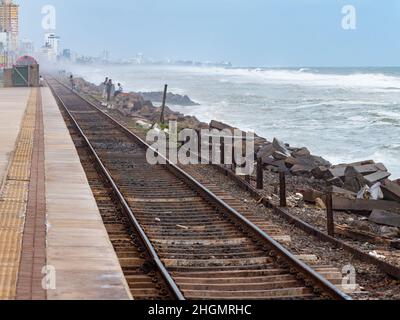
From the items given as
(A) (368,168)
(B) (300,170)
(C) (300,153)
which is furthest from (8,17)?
(A) (368,168)

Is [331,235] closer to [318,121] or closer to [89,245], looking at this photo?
[89,245]

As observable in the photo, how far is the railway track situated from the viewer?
26.2 feet

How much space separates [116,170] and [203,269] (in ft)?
28.2

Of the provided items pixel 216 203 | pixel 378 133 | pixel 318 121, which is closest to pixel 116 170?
pixel 216 203

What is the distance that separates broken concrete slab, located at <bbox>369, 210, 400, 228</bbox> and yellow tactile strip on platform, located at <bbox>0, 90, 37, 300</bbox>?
6.70 m

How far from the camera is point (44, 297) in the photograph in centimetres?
670

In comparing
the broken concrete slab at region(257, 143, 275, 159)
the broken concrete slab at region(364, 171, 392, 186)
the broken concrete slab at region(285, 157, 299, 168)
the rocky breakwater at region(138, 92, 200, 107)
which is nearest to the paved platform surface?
the broken concrete slab at region(257, 143, 275, 159)

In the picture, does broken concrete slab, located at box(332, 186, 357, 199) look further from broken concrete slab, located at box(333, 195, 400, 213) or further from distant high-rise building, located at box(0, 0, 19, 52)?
distant high-rise building, located at box(0, 0, 19, 52)

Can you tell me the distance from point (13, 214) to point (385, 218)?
713 cm

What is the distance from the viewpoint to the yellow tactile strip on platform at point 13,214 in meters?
7.33

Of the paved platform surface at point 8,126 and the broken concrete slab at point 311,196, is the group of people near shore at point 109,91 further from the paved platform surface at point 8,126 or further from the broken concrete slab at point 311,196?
the broken concrete slab at point 311,196

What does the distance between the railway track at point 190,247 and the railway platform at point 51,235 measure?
38 cm

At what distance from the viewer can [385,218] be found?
13.5 m

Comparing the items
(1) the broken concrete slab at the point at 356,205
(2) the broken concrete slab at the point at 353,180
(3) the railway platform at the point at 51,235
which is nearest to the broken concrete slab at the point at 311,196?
(1) the broken concrete slab at the point at 356,205
